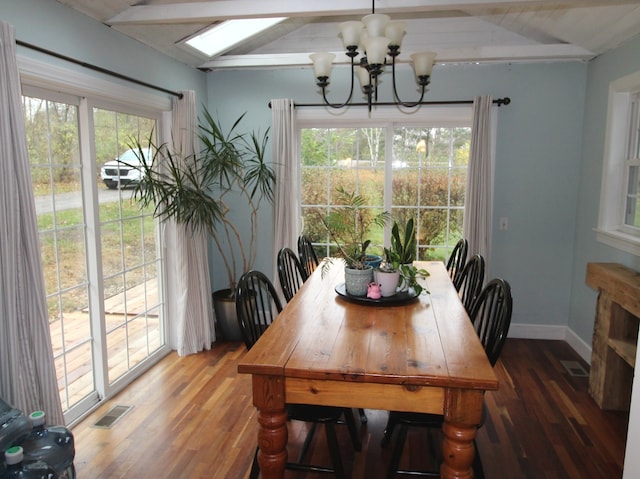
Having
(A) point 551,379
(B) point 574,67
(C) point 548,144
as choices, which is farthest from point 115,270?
(B) point 574,67

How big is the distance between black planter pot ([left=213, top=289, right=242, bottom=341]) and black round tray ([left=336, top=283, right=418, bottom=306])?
1721 millimetres

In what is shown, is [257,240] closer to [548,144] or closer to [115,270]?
[115,270]

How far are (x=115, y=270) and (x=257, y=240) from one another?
61.9 inches

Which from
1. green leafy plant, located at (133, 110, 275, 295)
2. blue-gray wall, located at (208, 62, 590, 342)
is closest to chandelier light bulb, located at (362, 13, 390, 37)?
green leafy plant, located at (133, 110, 275, 295)

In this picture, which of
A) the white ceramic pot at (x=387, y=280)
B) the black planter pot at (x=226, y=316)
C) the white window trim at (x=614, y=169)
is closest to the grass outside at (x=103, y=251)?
the black planter pot at (x=226, y=316)

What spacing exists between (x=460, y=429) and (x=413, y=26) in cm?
350

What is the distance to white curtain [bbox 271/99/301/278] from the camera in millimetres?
4277

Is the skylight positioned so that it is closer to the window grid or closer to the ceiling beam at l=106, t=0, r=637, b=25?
the ceiling beam at l=106, t=0, r=637, b=25

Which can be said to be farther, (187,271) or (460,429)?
(187,271)

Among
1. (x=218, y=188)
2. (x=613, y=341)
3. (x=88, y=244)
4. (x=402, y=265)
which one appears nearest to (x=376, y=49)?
(x=402, y=265)

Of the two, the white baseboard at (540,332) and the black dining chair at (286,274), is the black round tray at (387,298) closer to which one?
the black dining chair at (286,274)

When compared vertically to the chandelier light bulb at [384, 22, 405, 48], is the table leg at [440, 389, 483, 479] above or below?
below

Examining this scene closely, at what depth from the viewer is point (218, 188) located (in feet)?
14.7

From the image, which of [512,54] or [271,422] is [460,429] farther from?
[512,54]
